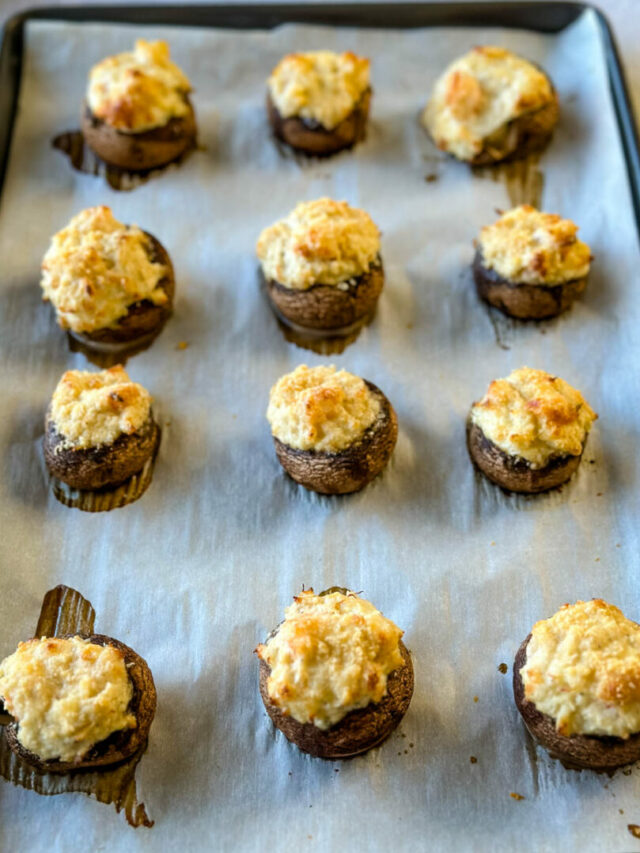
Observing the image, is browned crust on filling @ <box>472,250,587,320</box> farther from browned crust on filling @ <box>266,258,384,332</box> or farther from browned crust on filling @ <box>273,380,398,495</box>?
browned crust on filling @ <box>273,380,398,495</box>

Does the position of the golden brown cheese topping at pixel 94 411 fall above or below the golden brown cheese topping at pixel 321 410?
below

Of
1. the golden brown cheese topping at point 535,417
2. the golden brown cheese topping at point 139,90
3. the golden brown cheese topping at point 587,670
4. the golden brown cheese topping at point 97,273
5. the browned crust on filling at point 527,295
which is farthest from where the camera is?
the golden brown cheese topping at point 139,90

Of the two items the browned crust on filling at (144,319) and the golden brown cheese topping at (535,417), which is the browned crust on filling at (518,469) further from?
the browned crust on filling at (144,319)

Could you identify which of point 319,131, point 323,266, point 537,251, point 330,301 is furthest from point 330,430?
point 319,131

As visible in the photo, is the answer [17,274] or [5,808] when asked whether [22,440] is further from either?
[5,808]

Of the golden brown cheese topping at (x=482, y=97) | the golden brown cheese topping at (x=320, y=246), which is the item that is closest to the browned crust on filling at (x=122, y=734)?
the golden brown cheese topping at (x=320, y=246)

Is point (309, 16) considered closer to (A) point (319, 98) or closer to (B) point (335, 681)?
(A) point (319, 98)

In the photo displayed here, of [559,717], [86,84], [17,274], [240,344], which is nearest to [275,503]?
[240,344]
